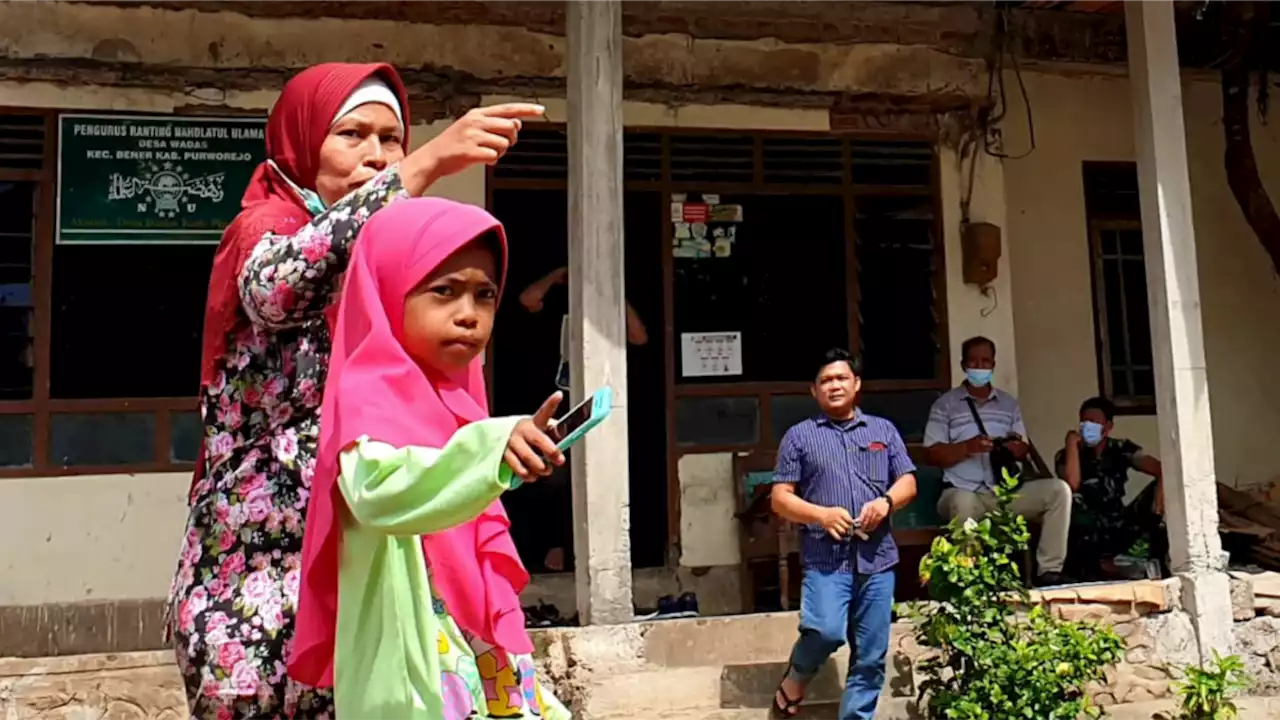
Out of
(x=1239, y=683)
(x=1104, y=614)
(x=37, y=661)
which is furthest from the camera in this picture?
(x=1104, y=614)

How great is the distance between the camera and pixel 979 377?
19.1 ft

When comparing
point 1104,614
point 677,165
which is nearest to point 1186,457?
point 1104,614

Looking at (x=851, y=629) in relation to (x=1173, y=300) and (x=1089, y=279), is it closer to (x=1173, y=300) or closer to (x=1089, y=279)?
(x=1173, y=300)

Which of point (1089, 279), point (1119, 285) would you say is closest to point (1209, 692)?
point (1089, 279)

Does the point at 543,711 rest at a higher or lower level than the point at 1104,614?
higher

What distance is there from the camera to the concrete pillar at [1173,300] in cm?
485

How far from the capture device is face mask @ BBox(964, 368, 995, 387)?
5.83 m

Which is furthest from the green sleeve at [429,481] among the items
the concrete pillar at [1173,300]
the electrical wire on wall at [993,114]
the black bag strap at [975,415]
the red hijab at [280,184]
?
the electrical wire on wall at [993,114]

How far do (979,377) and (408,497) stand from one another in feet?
16.3

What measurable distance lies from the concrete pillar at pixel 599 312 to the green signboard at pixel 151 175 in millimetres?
2057

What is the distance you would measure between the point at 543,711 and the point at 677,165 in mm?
4780

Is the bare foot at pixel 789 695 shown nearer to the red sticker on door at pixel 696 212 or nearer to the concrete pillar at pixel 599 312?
the concrete pillar at pixel 599 312

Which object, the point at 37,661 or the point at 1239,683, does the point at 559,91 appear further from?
the point at 1239,683

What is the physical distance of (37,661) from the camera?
12.2ft
